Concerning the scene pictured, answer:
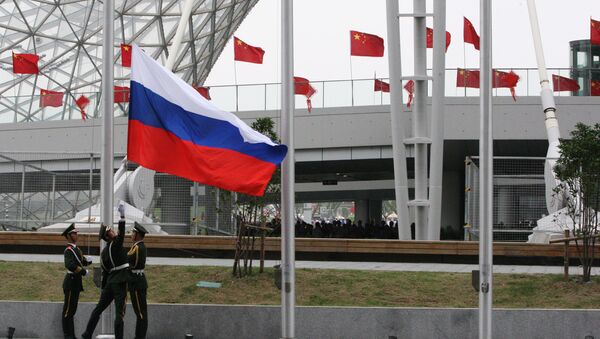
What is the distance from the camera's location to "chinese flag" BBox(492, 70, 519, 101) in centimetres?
4000

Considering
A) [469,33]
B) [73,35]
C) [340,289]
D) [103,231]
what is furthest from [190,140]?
[73,35]

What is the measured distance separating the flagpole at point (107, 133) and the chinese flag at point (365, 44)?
2511cm

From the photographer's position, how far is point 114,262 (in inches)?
604

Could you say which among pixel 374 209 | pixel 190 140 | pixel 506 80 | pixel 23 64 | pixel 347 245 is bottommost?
pixel 347 245

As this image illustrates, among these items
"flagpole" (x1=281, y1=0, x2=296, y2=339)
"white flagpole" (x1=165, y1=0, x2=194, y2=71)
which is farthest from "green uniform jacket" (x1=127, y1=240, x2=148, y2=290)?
"white flagpole" (x1=165, y1=0, x2=194, y2=71)

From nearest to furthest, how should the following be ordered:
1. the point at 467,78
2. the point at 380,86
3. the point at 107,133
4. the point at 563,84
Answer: the point at 107,133
the point at 467,78
the point at 563,84
the point at 380,86

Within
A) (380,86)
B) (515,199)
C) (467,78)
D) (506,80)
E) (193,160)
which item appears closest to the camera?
(193,160)

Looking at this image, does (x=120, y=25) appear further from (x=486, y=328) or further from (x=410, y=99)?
(x=486, y=328)

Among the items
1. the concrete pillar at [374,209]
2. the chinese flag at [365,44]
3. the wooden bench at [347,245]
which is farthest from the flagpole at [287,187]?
the concrete pillar at [374,209]

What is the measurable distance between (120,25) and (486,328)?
5223cm

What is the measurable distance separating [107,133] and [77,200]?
43.5 ft

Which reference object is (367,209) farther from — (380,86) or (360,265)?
(360,265)

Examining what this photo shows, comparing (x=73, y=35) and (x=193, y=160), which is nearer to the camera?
(x=193, y=160)

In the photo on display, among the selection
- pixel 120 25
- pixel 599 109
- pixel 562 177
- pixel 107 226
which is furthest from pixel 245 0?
pixel 107 226
